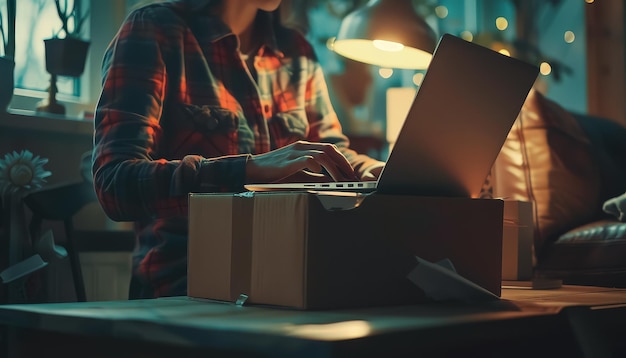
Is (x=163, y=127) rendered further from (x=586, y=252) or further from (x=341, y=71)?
(x=341, y=71)

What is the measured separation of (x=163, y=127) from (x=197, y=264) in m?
0.51

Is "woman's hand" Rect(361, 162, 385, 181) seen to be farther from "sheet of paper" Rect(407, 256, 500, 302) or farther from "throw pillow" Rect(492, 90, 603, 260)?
"throw pillow" Rect(492, 90, 603, 260)

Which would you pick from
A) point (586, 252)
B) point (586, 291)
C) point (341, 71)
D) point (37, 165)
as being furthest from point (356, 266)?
point (341, 71)

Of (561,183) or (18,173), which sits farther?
(561,183)

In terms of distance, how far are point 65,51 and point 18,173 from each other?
420 mm

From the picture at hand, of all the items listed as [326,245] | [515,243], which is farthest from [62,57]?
[326,245]

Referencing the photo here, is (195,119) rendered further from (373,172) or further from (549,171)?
(549,171)

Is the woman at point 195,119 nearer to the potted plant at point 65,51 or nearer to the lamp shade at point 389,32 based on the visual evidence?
the lamp shade at point 389,32

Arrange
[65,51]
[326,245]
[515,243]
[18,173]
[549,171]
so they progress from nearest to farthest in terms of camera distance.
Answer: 1. [326,245]
2. [515,243]
3. [18,173]
4. [65,51]
5. [549,171]

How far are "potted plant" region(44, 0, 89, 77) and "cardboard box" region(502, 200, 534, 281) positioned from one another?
3.62 feet

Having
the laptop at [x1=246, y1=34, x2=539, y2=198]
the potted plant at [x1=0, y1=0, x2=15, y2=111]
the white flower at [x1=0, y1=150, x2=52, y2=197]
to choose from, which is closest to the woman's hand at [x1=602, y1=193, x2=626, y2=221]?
the laptop at [x1=246, y1=34, x2=539, y2=198]

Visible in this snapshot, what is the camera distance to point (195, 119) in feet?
4.88

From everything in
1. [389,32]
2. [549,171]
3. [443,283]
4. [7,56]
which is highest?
[389,32]

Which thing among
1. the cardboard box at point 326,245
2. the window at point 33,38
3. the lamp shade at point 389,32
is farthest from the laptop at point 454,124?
the window at point 33,38
